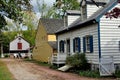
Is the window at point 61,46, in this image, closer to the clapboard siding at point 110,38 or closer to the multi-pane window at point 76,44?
the multi-pane window at point 76,44

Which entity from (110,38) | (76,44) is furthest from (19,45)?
(110,38)

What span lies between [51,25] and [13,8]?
22.8 meters

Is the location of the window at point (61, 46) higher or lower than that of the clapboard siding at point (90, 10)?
lower

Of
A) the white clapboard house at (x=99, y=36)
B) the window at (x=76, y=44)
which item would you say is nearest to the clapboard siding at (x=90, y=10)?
the white clapboard house at (x=99, y=36)

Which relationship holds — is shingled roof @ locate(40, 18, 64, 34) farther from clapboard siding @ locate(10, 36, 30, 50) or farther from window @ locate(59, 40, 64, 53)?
clapboard siding @ locate(10, 36, 30, 50)

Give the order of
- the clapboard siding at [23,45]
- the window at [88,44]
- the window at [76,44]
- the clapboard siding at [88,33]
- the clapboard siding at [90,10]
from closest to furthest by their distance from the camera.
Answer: the clapboard siding at [88,33] → the window at [88,44] → the clapboard siding at [90,10] → the window at [76,44] → the clapboard siding at [23,45]

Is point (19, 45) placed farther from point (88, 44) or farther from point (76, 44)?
point (88, 44)

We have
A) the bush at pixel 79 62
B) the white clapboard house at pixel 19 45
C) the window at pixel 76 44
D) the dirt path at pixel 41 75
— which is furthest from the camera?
the white clapboard house at pixel 19 45

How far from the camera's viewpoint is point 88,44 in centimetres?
2505

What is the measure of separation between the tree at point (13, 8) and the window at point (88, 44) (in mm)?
5746

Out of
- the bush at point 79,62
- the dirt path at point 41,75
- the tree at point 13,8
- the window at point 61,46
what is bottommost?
the dirt path at point 41,75

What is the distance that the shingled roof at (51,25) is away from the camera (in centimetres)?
4391

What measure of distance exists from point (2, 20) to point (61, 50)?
11747mm

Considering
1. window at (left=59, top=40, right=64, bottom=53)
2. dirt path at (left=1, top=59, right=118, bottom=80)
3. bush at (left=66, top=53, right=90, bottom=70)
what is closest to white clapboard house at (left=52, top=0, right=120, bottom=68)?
bush at (left=66, top=53, right=90, bottom=70)
